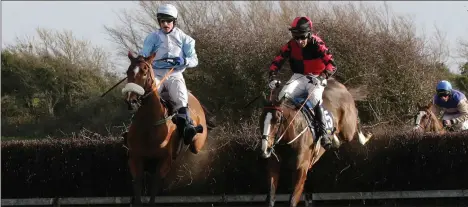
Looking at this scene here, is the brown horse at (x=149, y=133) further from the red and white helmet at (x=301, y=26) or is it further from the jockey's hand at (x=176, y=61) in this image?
the red and white helmet at (x=301, y=26)

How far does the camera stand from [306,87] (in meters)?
9.60

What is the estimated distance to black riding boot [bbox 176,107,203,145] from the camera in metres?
9.05

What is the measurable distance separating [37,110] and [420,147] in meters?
20.3

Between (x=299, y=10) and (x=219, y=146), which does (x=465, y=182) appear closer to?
(x=219, y=146)

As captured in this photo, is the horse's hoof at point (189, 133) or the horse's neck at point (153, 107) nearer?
the horse's neck at point (153, 107)

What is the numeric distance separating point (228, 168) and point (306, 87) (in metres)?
1.74

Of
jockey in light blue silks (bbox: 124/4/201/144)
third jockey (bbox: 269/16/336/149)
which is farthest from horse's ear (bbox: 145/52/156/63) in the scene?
third jockey (bbox: 269/16/336/149)

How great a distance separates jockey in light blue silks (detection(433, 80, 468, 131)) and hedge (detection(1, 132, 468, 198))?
2678 millimetres

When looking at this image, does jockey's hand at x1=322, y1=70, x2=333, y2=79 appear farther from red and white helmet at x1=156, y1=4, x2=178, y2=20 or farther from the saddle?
red and white helmet at x1=156, y1=4, x2=178, y2=20

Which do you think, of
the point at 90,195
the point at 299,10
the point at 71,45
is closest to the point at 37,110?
the point at 71,45

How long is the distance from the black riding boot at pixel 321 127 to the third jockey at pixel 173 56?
1.52m

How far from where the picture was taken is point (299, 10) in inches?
848

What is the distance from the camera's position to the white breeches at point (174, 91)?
9.19 meters

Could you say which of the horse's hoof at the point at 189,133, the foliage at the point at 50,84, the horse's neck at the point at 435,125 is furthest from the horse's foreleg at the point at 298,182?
the foliage at the point at 50,84
